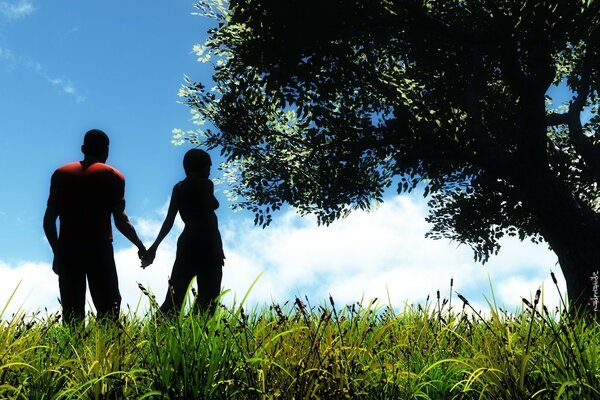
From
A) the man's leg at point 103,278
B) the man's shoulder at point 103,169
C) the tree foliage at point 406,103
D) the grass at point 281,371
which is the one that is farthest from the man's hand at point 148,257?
the tree foliage at point 406,103

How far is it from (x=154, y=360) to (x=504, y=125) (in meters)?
17.5

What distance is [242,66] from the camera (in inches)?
687

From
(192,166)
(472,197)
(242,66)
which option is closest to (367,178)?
(472,197)

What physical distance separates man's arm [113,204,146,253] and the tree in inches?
339

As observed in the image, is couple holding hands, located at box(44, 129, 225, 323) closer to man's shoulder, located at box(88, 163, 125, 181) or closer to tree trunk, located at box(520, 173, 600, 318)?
man's shoulder, located at box(88, 163, 125, 181)

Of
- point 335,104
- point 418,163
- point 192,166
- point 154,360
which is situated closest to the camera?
point 154,360

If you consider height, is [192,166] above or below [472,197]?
below

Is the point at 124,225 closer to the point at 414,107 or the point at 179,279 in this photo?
the point at 179,279

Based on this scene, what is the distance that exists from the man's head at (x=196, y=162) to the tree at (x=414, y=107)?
26.1 ft

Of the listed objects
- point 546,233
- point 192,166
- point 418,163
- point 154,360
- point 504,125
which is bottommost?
point 154,360

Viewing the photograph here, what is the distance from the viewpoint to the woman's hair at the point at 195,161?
8578 millimetres

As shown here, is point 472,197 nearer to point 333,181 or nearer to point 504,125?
point 504,125

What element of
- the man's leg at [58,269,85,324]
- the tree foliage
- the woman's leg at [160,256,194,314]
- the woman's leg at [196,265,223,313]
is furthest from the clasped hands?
the tree foliage

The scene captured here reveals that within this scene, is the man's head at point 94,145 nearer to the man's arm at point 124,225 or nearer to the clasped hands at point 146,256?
the man's arm at point 124,225
